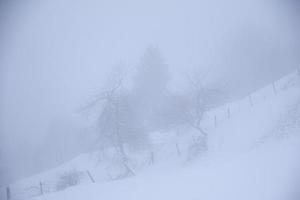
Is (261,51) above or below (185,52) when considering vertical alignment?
below

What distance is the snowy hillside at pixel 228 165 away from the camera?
26.7ft

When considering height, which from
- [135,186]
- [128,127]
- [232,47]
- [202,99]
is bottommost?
[135,186]

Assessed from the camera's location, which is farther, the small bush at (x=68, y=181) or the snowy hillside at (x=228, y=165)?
the small bush at (x=68, y=181)

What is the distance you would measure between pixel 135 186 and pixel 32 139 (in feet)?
339

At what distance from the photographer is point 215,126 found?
2386 centimetres

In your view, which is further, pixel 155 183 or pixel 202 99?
pixel 202 99

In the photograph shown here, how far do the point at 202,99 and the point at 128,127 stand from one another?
9.87 m

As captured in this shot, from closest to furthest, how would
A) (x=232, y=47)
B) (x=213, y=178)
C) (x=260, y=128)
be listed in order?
(x=213, y=178)
(x=260, y=128)
(x=232, y=47)

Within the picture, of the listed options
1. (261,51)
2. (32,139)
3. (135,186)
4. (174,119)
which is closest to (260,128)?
(174,119)

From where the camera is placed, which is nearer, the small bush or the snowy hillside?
the snowy hillside

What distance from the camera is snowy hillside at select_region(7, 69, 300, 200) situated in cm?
814

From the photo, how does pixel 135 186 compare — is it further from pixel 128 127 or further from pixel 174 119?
pixel 174 119

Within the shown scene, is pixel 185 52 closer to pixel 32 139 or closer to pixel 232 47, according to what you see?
pixel 232 47

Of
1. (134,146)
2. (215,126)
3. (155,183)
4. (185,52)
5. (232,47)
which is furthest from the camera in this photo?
(185,52)
